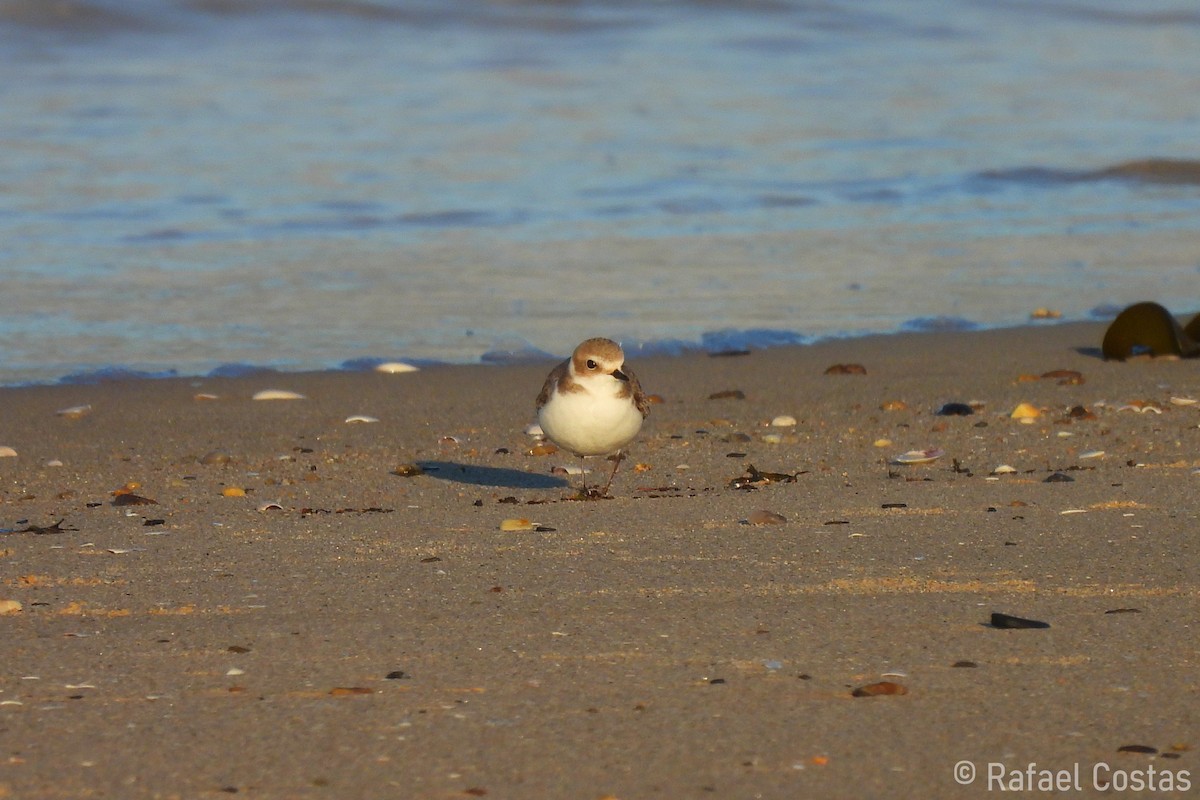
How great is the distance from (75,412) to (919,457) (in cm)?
364

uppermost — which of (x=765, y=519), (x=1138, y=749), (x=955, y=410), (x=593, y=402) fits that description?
(x=593, y=402)

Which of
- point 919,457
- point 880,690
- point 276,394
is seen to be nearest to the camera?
point 880,690

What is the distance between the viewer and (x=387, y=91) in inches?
695

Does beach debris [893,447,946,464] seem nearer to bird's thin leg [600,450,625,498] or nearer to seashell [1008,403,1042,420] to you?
seashell [1008,403,1042,420]

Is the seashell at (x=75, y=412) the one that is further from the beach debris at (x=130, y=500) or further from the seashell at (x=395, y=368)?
the beach debris at (x=130, y=500)

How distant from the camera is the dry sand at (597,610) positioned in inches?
118

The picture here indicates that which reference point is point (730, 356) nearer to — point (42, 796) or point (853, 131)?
point (42, 796)

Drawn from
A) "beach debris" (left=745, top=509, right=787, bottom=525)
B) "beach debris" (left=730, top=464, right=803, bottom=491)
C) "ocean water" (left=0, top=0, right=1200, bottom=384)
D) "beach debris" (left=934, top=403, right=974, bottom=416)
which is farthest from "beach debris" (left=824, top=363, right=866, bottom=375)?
"beach debris" (left=745, top=509, right=787, bottom=525)

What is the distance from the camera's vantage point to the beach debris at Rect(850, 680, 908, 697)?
10.8 ft

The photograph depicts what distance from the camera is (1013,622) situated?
3766 mm

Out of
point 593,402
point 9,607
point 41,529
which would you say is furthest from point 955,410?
point 9,607

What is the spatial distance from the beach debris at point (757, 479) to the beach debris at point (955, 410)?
4.69 ft

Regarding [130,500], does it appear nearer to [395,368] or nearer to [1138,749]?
[395,368]

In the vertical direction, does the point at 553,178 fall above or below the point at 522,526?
above
